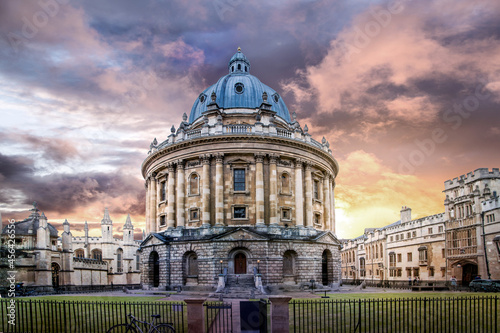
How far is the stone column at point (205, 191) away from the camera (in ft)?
163

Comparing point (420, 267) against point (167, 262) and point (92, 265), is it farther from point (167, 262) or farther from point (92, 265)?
point (92, 265)

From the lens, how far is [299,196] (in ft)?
172

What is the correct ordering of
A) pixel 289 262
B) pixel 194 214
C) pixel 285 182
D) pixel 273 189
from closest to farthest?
pixel 289 262 < pixel 273 189 < pixel 194 214 < pixel 285 182

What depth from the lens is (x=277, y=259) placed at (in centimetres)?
4759

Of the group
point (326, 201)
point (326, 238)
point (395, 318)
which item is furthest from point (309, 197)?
point (395, 318)

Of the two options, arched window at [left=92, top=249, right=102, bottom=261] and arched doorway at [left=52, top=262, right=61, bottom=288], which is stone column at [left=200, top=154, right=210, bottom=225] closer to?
arched doorway at [left=52, top=262, right=61, bottom=288]

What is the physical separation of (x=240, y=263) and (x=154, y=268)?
11851 mm

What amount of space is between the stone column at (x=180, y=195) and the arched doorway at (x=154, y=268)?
5.38 meters

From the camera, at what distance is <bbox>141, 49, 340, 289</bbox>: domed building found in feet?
156

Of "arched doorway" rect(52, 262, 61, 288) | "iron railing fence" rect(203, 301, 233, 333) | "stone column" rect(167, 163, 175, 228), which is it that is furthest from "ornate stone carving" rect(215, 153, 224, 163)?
"arched doorway" rect(52, 262, 61, 288)

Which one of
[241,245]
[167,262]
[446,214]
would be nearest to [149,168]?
[167,262]

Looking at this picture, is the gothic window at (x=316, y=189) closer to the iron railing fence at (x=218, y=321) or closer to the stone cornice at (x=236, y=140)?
the stone cornice at (x=236, y=140)

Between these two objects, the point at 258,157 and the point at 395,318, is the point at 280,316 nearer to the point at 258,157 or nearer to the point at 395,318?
the point at 395,318

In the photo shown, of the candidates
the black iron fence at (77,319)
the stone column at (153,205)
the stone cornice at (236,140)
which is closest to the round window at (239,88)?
the stone cornice at (236,140)
